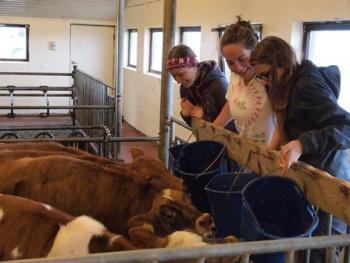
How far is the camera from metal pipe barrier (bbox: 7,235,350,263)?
3.26 feet

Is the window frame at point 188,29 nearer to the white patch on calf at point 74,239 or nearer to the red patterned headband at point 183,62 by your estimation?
the red patterned headband at point 183,62

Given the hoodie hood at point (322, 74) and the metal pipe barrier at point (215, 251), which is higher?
the hoodie hood at point (322, 74)

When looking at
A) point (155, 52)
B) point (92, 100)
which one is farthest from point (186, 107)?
point (155, 52)

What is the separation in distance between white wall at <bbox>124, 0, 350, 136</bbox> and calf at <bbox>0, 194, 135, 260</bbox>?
2321 mm

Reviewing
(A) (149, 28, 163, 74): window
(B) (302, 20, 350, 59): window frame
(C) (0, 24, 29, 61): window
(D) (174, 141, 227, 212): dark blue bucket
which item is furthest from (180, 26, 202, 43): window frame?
(C) (0, 24, 29, 61): window

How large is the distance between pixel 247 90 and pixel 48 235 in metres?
0.95

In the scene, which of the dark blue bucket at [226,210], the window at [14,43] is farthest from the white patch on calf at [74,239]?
the window at [14,43]

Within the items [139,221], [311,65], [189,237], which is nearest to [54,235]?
[139,221]

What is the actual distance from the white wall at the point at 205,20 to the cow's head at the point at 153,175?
72.9 inches

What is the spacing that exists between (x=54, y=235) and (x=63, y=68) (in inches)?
353

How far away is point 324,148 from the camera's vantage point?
4.87 ft

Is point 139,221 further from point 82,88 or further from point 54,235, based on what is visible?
point 82,88

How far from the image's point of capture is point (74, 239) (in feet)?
5.15

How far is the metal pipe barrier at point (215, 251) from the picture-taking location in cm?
99
